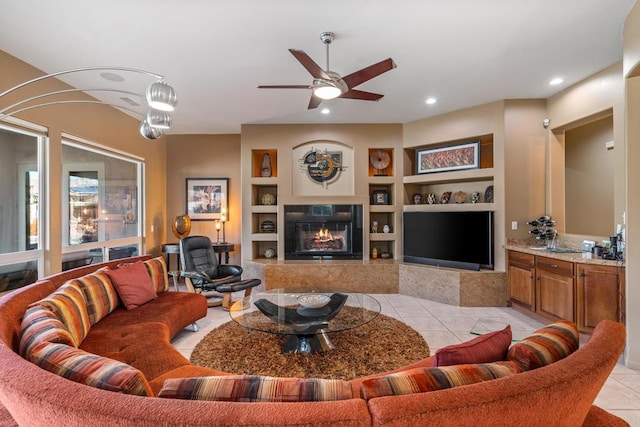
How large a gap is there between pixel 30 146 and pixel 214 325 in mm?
2792

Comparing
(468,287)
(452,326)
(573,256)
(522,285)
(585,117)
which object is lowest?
(452,326)

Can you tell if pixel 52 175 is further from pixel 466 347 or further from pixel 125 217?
pixel 466 347

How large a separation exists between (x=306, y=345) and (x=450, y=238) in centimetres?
285

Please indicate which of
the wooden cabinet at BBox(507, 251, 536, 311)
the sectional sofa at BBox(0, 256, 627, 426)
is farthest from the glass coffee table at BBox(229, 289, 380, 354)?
the wooden cabinet at BBox(507, 251, 536, 311)

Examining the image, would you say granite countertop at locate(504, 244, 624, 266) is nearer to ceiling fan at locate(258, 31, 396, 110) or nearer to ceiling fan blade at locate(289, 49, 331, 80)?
ceiling fan at locate(258, 31, 396, 110)

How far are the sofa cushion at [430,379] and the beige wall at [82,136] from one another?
13.1 feet

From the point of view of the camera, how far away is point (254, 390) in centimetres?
95

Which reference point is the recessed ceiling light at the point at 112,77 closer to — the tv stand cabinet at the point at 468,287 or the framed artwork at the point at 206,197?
the framed artwork at the point at 206,197

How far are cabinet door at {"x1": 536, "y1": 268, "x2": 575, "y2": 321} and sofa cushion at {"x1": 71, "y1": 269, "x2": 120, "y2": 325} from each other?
4388 mm

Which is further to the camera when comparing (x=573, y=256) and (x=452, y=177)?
(x=452, y=177)

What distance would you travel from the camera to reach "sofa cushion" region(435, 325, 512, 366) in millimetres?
1190

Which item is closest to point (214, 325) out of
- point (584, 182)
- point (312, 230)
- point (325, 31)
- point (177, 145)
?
point (312, 230)

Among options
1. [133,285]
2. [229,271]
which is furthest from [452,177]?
[133,285]

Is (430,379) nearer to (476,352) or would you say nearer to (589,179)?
(476,352)
